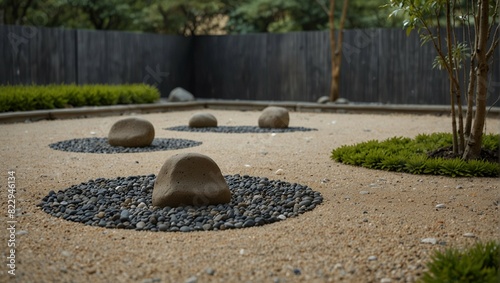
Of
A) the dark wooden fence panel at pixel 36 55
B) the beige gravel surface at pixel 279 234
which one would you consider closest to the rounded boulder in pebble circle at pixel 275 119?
the beige gravel surface at pixel 279 234

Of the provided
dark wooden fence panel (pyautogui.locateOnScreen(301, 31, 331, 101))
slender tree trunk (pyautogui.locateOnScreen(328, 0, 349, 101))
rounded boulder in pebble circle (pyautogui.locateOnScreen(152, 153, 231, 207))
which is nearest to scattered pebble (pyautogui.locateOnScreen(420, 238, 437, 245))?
rounded boulder in pebble circle (pyautogui.locateOnScreen(152, 153, 231, 207))

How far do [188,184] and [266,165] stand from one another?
6.77ft

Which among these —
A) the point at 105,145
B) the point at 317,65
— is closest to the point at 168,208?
the point at 105,145

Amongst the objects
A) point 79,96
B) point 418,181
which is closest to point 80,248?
point 418,181

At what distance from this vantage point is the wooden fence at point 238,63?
13.9 m

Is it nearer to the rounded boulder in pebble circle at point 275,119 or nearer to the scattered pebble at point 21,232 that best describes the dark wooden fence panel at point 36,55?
the rounded boulder in pebble circle at point 275,119

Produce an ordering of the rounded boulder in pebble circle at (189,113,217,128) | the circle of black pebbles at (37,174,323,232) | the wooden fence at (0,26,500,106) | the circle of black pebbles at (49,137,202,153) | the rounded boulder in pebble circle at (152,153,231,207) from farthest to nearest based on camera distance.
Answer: the wooden fence at (0,26,500,106) < the rounded boulder in pebble circle at (189,113,217,128) < the circle of black pebbles at (49,137,202,153) < the rounded boulder in pebble circle at (152,153,231,207) < the circle of black pebbles at (37,174,323,232)

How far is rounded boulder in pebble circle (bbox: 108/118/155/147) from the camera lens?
25.7 feet

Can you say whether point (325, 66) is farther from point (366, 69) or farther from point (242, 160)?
point (242, 160)

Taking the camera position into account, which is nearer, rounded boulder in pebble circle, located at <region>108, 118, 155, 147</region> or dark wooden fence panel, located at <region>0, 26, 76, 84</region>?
rounded boulder in pebble circle, located at <region>108, 118, 155, 147</region>

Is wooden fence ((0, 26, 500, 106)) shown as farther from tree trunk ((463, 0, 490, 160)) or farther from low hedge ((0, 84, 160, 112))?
tree trunk ((463, 0, 490, 160))

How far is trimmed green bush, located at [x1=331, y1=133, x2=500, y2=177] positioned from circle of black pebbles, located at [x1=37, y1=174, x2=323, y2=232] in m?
1.37

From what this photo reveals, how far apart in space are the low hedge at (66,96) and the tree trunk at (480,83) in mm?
8657

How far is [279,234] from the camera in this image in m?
3.75
